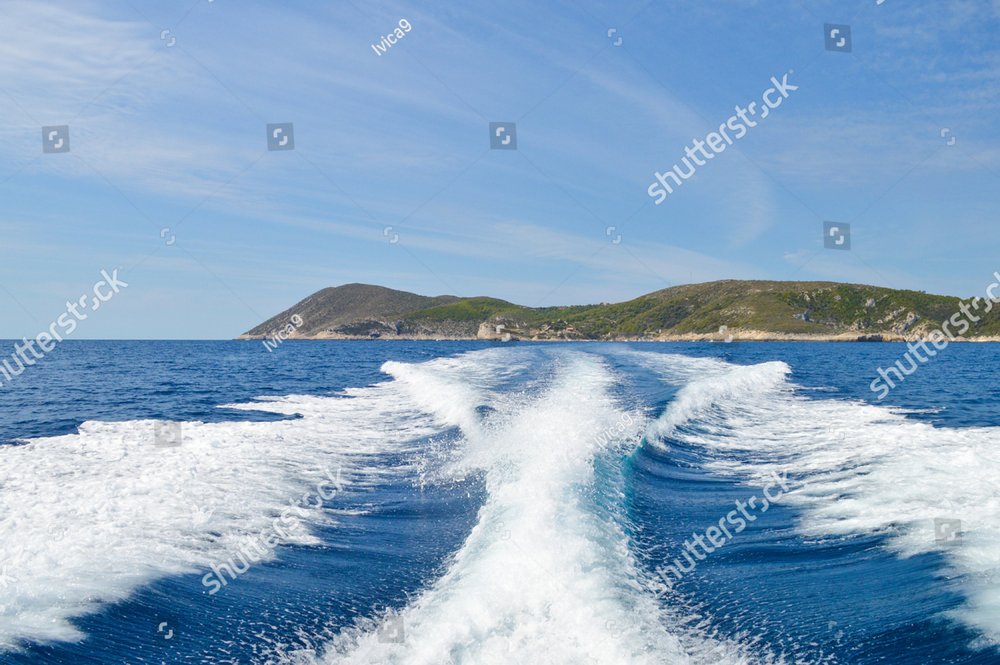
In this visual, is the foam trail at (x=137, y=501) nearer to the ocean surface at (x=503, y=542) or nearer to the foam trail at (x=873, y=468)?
the ocean surface at (x=503, y=542)

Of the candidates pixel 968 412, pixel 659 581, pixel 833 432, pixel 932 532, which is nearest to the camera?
pixel 659 581

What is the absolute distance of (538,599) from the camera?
7.07 m

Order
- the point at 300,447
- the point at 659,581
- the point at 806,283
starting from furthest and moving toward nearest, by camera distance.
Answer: the point at 806,283
the point at 300,447
the point at 659,581

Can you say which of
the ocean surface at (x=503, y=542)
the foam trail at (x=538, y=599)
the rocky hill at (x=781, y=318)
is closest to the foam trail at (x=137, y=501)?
the ocean surface at (x=503, y=542)

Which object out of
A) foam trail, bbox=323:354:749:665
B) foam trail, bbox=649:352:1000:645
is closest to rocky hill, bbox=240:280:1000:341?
foam trail, bbox=649:352:1000:645

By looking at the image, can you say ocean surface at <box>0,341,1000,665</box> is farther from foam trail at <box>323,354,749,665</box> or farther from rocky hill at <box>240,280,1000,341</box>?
rocky hill at <box>240,280,1000,341</box>

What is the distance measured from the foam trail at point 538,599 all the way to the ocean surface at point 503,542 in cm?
3

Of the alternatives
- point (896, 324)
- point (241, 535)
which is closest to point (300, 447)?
point (241, 535)

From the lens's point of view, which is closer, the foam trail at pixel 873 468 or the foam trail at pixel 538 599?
the foam trail at pixel 538 599

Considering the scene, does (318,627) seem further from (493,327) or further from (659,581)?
(493,327)

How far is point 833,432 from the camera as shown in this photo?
18766 millimetres

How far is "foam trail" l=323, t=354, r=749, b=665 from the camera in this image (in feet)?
20.2

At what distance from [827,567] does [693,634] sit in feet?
9.82

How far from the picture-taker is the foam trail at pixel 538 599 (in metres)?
6.15
